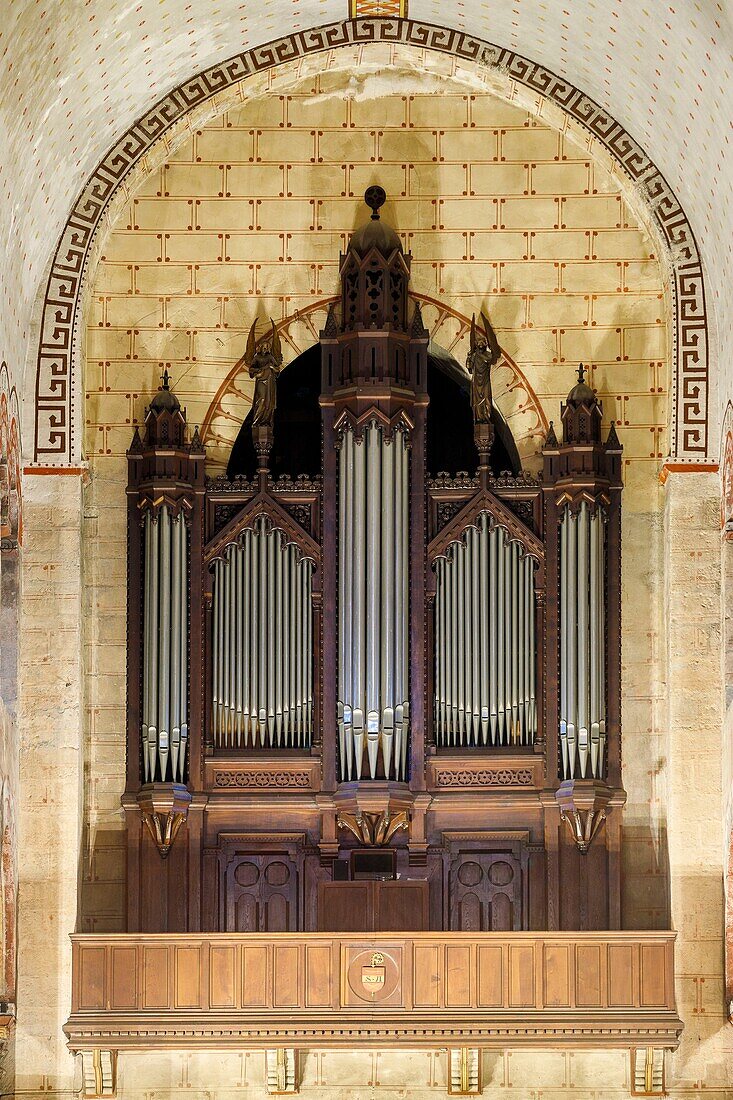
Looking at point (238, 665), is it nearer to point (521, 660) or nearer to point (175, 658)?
point (175, 658)

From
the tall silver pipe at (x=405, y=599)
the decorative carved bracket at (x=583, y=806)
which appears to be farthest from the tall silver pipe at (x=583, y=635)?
the tall silver pipe at (x=405, y=599)

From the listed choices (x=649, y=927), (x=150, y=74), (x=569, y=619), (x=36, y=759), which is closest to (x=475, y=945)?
(x=649, y=927)

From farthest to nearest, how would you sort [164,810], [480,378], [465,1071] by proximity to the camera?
[480,378] < [164,810] < [465,1071]

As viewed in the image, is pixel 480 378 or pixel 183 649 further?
pixel 480 378

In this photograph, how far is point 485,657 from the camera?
17.4 metres

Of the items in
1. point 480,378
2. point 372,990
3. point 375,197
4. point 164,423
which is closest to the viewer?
point 372,990

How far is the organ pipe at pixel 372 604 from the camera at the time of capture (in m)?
17.1

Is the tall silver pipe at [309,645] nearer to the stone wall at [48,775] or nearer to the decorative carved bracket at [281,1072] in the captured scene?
the stone wall at [48,775]

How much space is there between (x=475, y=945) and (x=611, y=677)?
244 centimetres

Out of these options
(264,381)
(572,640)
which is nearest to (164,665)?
(264,381)

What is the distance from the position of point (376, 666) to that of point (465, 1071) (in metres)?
3.28

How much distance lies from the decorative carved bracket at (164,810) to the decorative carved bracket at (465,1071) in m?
2.83

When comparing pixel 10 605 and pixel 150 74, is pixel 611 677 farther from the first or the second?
pixel 150 74

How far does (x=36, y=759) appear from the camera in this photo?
687 inches
